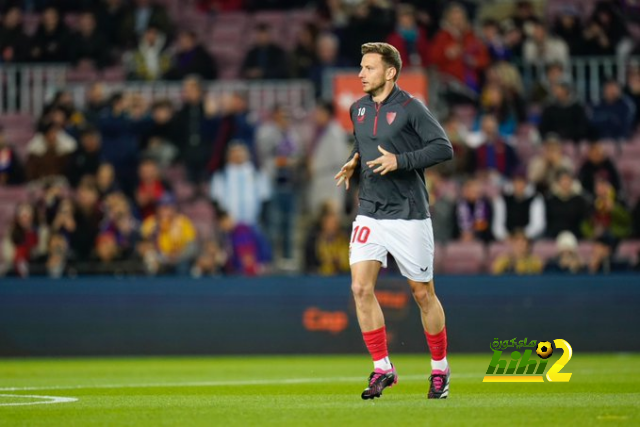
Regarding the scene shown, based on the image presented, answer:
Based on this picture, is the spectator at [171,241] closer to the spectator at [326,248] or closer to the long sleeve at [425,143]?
the spectator at [326,248]

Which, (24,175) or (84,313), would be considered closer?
(84,313)

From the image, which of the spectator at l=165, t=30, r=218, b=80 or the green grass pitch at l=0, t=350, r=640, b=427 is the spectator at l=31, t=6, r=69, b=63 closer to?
the spectator at l=165, t=30, r=218, b=80

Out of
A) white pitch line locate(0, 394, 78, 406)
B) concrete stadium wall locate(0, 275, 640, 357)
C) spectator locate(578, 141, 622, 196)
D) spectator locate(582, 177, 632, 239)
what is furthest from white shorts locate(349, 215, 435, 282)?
spectator locate(578, 141, 622, 196)

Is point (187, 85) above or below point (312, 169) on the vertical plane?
above

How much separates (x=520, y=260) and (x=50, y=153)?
23.9 ft

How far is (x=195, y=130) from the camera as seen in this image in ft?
64.8

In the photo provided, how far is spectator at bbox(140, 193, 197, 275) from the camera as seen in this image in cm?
1781

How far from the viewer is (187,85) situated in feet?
65.0

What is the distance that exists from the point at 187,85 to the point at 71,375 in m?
7.51

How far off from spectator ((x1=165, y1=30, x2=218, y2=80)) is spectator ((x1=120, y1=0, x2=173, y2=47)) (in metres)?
0.76

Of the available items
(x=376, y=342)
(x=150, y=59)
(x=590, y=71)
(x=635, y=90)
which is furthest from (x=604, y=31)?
(x=376, y=342)

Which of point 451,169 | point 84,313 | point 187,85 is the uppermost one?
point 187,85

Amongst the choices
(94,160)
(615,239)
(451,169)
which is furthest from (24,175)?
(615,239)

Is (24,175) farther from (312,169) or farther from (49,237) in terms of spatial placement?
(312,169)
